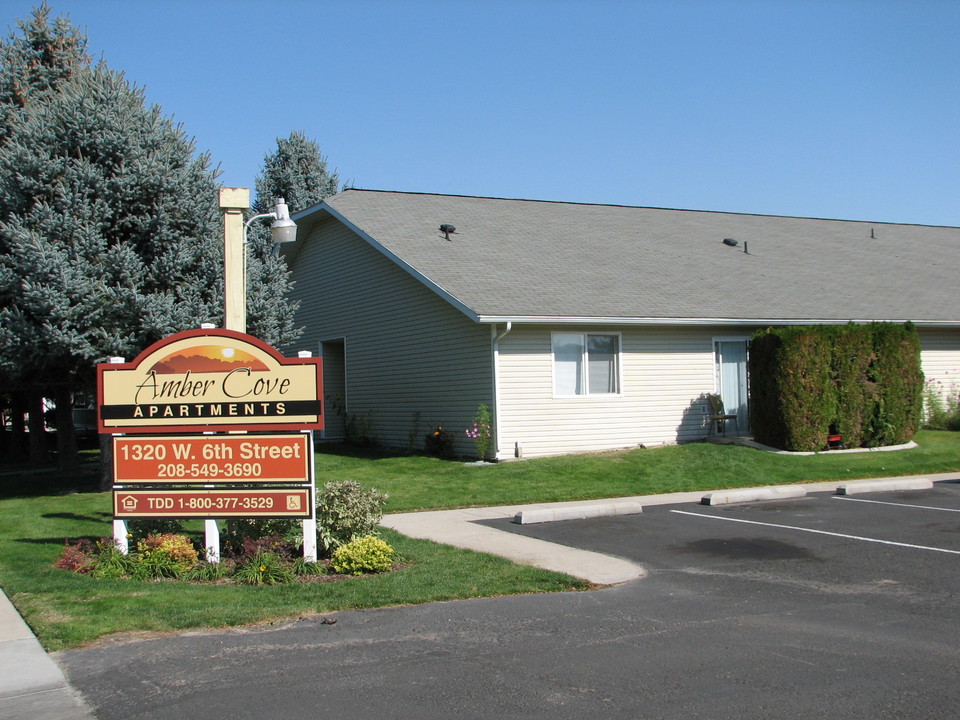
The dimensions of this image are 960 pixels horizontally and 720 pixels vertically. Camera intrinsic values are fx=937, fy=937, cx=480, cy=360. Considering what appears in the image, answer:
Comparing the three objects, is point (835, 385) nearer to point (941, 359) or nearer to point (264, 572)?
point (941, 359)

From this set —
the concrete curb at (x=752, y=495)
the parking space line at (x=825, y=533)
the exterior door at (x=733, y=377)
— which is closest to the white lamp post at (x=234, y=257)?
the parking space line at (x=825, y=533)

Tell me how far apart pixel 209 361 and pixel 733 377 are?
14.4m

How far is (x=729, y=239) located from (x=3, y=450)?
2247 centimetres

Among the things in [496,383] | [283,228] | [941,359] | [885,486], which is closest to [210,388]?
[283,228]

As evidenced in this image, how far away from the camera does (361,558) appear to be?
9609 millimetres

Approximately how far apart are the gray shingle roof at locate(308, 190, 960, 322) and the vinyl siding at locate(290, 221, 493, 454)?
918 millimetres

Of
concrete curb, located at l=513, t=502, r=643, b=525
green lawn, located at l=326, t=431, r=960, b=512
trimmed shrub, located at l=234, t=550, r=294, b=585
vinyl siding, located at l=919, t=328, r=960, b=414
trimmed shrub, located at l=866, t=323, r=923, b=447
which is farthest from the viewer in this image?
vinyl siding, located at l=919, t=328, r=960, b=414

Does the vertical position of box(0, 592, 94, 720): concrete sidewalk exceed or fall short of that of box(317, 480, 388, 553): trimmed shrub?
it falls short

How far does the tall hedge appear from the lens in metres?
19.1

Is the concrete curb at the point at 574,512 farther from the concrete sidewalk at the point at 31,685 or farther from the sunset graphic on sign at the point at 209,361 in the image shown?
the concrete sidewalk at the point at 31,685

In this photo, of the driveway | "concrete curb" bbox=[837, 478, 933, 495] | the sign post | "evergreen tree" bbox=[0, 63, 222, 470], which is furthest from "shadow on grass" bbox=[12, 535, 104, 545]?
"concrete curb" bbox=[837, 478, 933, 495]

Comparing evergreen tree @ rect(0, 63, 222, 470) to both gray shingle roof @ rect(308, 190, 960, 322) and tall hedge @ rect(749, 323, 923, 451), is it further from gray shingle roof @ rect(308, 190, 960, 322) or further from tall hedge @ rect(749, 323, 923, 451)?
tall hedge @ rect(749, 323, 923, 451)

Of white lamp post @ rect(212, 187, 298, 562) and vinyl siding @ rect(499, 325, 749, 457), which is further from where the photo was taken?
vinyl siding @ rect(499, 325, 749, 457)

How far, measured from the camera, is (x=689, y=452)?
1902 cm
